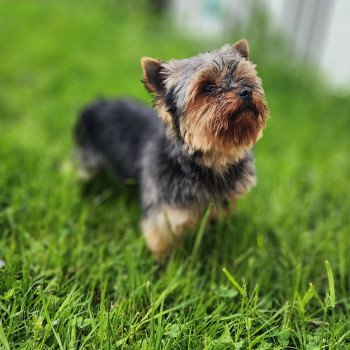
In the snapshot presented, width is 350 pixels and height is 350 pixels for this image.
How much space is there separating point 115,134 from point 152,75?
1.43m

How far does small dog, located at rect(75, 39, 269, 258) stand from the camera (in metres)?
2.58

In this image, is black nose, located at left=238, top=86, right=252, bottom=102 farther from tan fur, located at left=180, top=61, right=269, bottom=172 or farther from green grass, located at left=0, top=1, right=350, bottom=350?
green grass, located at left=0, top=1, right=350, bottom=350

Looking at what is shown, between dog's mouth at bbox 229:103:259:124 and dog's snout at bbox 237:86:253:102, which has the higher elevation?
dog's snout at bbox 237:86:253:102

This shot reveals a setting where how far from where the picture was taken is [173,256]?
327 cm

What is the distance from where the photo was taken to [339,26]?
275 inches

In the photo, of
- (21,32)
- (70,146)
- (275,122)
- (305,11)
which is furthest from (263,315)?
(21,32)

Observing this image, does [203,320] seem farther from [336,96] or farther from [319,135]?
[336,96]

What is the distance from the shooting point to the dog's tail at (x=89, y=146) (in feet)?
14.0

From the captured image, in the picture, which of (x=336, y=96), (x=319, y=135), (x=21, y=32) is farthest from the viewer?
(x=21, y=32)

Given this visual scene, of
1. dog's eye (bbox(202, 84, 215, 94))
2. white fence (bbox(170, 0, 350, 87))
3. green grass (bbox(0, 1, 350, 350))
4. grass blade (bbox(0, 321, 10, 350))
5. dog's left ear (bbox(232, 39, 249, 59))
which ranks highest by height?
dog's left ear (bbox(232, 39, 249, 59))

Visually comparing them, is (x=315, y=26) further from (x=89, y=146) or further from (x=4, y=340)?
(x=4, y=340)

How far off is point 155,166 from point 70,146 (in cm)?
203

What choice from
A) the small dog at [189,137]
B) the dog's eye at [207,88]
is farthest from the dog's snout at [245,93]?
the dog's eye at [207,88]

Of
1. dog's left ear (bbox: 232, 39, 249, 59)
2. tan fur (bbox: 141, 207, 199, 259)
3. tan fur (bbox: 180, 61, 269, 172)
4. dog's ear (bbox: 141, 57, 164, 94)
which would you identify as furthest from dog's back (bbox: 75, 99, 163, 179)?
dog's left ear (bbox: 232, 39, 249, 59)
